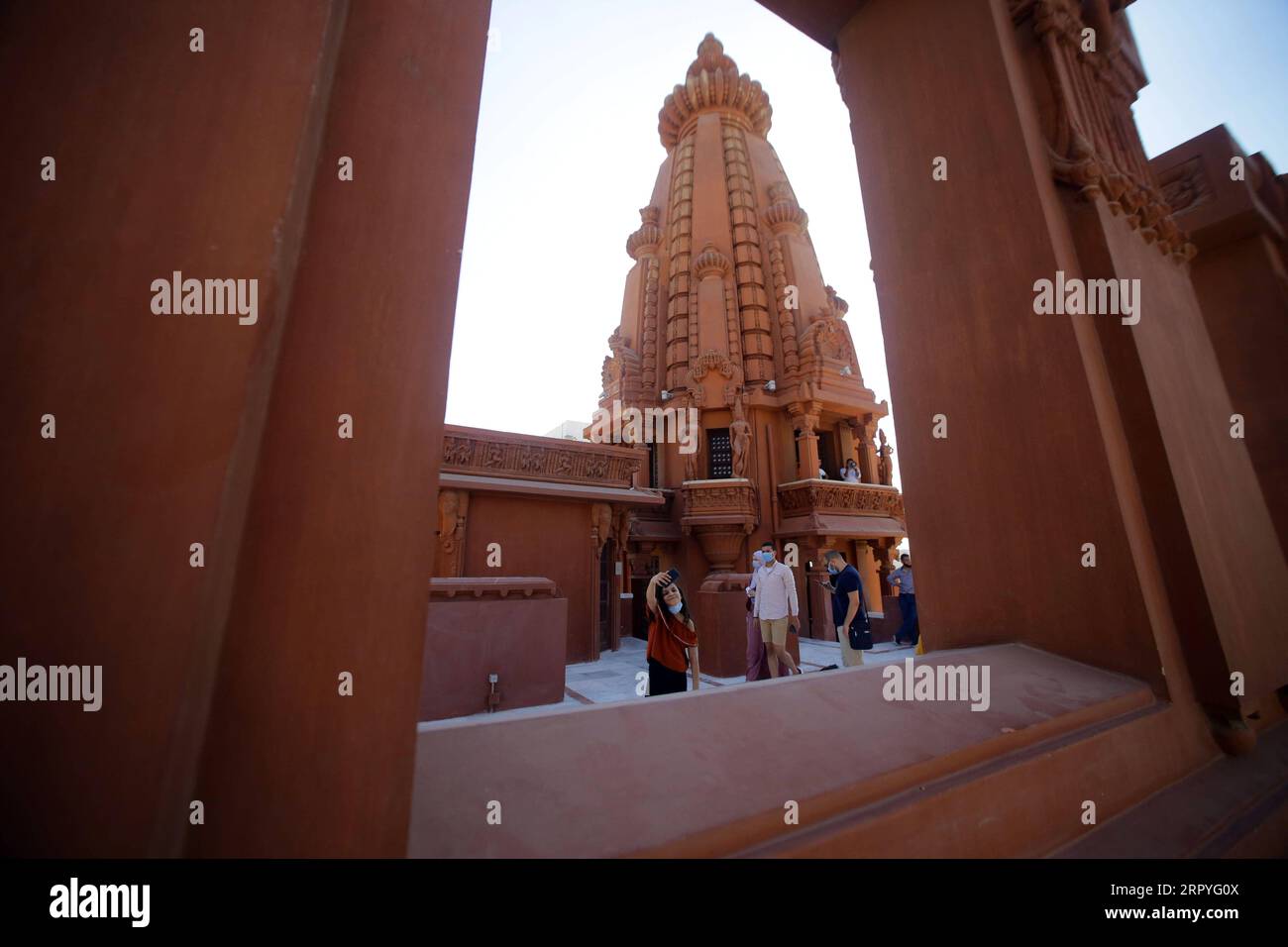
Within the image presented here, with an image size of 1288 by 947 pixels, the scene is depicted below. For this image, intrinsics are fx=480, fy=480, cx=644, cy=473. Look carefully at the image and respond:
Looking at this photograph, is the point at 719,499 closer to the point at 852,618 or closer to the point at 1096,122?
the point at 852,618

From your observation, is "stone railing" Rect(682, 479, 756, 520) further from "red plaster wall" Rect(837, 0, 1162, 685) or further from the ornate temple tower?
"red plaster wall" Rect(837, 0, 1162, 685)

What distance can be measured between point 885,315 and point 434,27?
263 cm

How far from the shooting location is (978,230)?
8.53 feet

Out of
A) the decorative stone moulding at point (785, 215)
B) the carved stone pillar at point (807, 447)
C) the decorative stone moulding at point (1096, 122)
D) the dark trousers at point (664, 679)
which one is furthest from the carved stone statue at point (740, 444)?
the decorative stone moulding at point (1096, 122)

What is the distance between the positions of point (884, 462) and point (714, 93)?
1435 cm

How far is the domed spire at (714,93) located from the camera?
17266mm

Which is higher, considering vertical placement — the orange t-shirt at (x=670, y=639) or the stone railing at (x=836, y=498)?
the stone railing at (x=836, y=498)

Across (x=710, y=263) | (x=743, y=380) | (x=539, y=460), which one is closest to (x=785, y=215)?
(x=710, y=263)

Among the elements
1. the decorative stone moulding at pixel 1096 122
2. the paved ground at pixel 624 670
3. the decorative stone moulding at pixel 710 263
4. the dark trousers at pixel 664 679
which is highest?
the decorative stone moulding at pixel 710 263

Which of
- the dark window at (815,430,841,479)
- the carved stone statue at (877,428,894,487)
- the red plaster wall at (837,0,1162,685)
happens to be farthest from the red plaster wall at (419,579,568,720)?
Result: the carved stone statue at (877,428,894,487)

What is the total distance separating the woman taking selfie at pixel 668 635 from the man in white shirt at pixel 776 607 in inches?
59.1

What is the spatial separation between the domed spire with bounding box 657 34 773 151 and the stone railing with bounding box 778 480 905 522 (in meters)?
Answer: 14.1

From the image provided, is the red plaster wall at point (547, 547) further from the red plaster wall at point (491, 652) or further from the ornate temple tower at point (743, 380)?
the ornate temple tower at point (743, 380)
